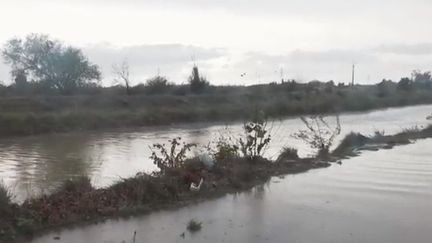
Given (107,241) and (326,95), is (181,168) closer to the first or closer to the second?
(107,241)

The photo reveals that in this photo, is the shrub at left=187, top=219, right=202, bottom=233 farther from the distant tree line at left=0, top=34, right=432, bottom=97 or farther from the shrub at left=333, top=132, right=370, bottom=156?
the distant tree line at left=0, top=34, right=432, bottom=97

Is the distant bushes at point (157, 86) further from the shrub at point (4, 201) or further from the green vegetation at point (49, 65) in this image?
the shrub at point (4, 201)

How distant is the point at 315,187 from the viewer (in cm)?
1205

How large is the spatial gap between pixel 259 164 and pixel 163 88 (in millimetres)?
44639

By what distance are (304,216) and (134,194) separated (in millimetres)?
3023

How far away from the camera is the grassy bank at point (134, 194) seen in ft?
26.9

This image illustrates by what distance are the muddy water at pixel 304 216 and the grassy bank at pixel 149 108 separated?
13480 millimetres

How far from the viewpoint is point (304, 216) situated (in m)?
9.26

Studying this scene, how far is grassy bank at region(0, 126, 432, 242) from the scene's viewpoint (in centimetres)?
820

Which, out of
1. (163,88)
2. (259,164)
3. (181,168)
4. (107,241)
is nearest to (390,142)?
(259,164)

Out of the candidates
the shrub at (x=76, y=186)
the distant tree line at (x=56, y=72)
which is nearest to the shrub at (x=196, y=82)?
the distant tree line at (x=56, y=72)

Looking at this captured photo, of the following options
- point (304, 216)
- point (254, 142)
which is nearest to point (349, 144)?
point (254, 142)

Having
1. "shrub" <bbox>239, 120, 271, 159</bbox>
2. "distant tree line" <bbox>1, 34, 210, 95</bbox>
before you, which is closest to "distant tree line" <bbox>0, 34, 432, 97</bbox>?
"distant tree line" <bbox>1, 34, 210, 95</bbox>

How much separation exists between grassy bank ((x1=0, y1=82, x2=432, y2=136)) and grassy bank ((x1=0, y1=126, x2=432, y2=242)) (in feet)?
41.1
